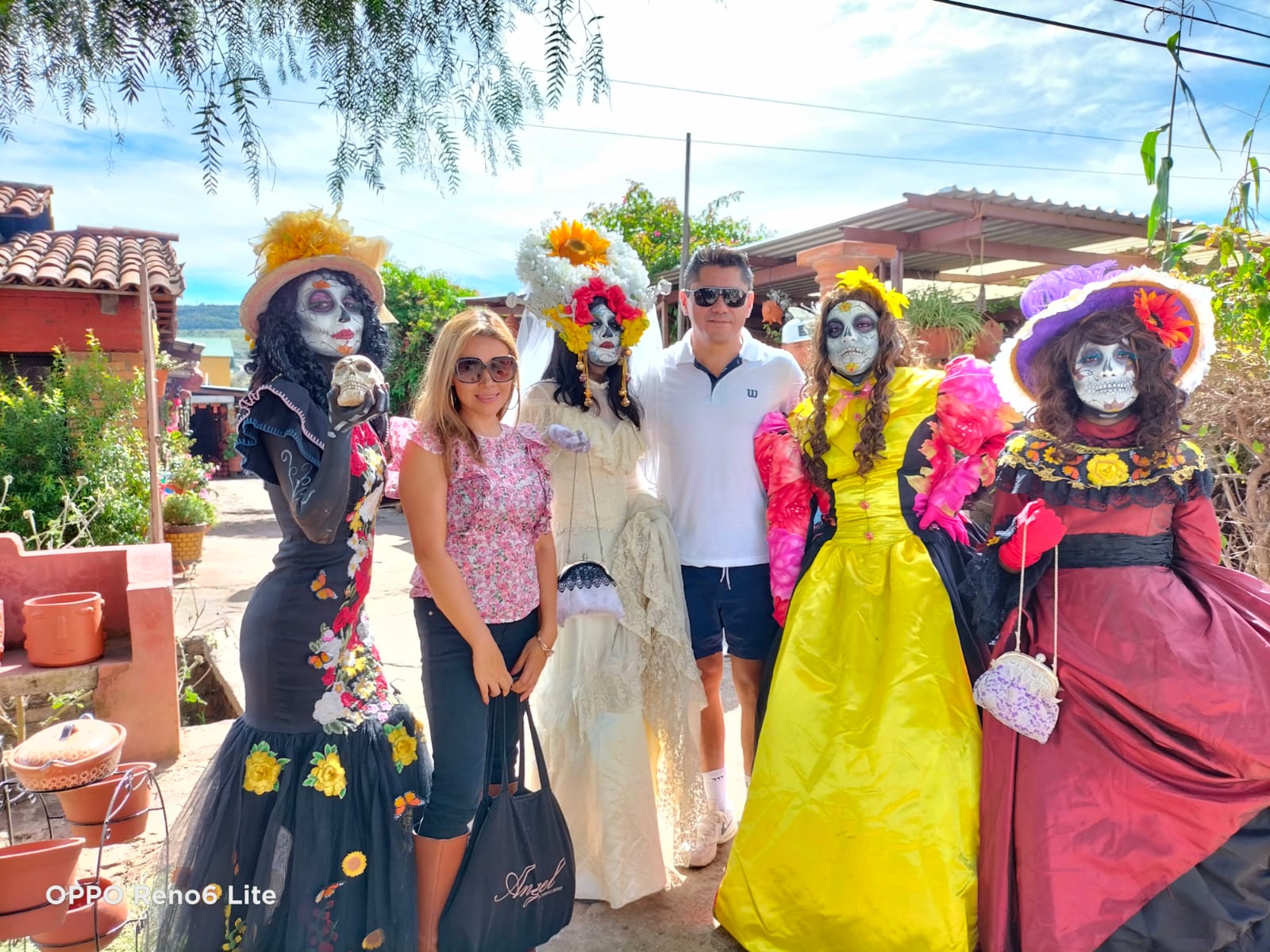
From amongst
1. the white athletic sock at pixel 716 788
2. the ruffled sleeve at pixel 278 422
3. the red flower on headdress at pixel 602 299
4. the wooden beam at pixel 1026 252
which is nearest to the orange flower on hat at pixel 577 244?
the red flower on headdress at pixel 602 299

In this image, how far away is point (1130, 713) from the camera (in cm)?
226

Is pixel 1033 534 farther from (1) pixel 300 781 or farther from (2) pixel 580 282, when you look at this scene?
(1) pixel 300 781

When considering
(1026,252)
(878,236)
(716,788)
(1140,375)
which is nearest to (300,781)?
(716,788)

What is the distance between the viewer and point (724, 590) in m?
3.05

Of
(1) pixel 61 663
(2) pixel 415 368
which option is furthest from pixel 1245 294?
(2) pixel 415 368

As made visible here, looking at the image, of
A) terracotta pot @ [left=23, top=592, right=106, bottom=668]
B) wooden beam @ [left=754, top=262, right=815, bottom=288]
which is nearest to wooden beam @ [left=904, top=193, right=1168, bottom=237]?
wooden beam @ [left=754, top=262, right=815, bottom=288]

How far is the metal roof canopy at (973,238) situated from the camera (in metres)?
6.96

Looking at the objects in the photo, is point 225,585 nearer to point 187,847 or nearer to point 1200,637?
point 187,847

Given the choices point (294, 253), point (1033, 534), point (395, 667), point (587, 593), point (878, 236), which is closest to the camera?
point (294, 253)

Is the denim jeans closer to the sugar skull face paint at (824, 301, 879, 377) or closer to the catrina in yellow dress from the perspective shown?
the catrina in yellow dress

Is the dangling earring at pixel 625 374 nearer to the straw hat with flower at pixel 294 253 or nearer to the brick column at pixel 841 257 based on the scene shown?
the straw hat with flower at pixel 294 253

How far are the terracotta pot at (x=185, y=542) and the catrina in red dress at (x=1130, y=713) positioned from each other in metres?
8.52

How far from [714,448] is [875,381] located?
0.59 meters

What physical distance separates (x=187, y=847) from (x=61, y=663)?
208 centimetres
